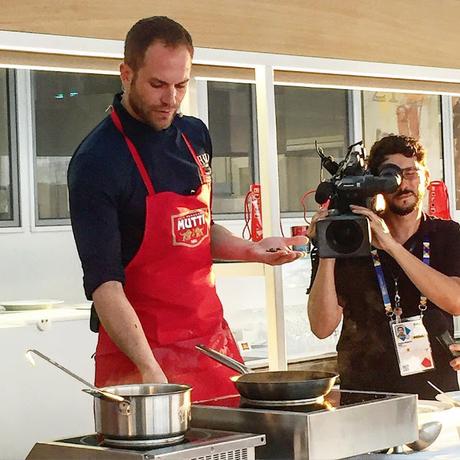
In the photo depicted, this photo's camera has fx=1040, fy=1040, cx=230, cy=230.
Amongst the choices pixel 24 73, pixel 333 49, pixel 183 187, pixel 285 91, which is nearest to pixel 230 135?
pixel 285 91

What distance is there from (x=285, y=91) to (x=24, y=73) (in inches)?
85.6

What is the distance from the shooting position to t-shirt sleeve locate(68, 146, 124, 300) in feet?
7.05

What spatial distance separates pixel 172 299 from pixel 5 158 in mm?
4066

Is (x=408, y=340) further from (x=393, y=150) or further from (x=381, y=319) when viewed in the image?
(x=393, y=150)

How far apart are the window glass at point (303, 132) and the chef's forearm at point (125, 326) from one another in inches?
214

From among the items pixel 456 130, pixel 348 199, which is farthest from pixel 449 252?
pixel 456 130

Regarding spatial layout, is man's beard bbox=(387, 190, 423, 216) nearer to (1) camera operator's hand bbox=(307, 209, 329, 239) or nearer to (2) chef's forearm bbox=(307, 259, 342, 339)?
(2) chef's forearm bbox=(307, 259, 342, 339)

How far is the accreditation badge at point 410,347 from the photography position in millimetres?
2746

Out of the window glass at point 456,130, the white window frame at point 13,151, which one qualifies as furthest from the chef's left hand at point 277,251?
the window glass at point 456,130

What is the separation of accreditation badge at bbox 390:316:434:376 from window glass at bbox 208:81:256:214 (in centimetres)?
440

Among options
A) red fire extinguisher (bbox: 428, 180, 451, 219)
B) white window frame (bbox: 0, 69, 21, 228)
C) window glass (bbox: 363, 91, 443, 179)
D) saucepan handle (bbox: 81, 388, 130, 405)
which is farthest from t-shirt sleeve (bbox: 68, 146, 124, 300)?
window glass (bbox: 363, 91, 443, 179)

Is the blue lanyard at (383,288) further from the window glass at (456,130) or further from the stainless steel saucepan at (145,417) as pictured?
the window glass at (456,130)

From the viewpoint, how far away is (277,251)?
2.20 m

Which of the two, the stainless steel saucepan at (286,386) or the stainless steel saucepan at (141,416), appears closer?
the stainless steel saucepan at (141,416)
